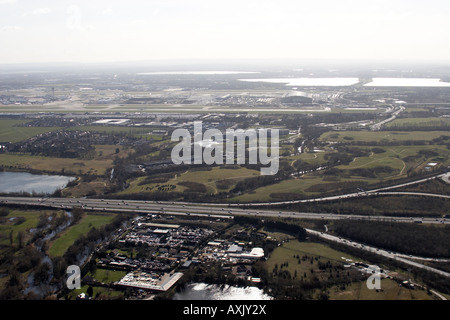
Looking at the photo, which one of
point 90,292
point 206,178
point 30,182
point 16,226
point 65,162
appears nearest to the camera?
point 90,292

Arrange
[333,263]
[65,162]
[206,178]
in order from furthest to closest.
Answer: [65,162]
[206,178]
[333,263]

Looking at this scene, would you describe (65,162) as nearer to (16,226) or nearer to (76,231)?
(16,226)

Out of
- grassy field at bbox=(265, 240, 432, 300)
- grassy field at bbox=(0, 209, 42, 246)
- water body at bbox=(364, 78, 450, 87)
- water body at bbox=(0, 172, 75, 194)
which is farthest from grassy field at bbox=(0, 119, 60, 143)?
water body at bbox=(364, 78, 450, 87)

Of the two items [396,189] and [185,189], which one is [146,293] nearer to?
[185,189]

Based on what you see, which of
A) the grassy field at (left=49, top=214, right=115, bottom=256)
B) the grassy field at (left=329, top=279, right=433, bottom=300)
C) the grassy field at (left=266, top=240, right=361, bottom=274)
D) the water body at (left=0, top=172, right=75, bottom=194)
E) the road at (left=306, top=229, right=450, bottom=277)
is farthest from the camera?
the water body at (left=0, top=172, right=75, bottom=194)

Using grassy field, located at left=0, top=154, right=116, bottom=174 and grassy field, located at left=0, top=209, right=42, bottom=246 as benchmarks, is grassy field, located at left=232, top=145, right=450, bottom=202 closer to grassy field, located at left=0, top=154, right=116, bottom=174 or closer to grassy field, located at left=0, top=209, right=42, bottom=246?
grassy field, located at left=0, top=209, right=42, bottom=246

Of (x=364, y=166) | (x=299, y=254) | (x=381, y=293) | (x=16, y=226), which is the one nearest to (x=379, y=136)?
(x=364, y=166)
